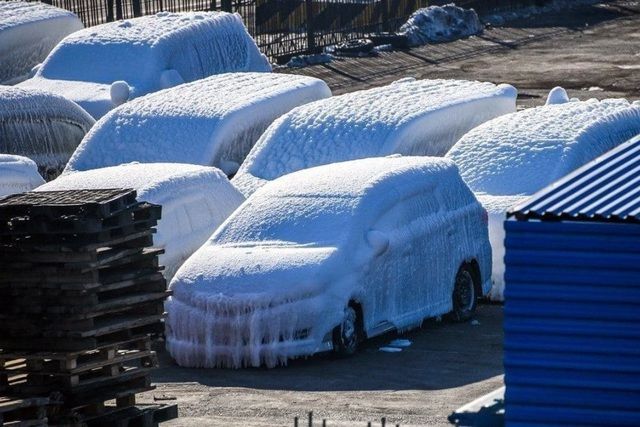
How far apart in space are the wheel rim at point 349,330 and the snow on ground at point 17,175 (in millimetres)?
4990

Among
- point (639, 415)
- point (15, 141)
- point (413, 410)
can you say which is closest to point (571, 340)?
point (639, 415)

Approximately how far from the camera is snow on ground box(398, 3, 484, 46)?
34938mm

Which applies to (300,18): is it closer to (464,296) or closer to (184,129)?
(184,129)

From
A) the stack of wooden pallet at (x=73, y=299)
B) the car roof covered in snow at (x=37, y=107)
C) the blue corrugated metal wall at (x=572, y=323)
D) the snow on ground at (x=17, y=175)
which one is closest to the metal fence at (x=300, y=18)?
the car roof covered in snow at (x=37, y=107)

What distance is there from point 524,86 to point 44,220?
58.2 ft

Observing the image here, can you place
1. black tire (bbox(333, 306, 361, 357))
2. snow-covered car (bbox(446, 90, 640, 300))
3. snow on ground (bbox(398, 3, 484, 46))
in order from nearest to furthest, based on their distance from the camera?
black tire (bbox(333, 306, 361, 357))
snow-covered car (bbox(446, 90, 640, 300))
snow on ground (bbox(398, 3, 484, 46))

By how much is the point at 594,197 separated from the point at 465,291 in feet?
21.3

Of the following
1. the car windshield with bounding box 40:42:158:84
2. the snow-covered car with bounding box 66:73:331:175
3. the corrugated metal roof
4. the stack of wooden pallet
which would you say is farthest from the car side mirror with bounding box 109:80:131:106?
the corrugated metal roof

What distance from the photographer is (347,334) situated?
1540cm

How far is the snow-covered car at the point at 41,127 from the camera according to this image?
2136cm

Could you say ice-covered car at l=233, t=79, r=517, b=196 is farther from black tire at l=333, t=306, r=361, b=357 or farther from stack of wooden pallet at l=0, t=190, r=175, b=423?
stack of wooden pallet at l=0, t=190, r=175, b=423

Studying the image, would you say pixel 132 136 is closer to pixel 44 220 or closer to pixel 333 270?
pixel 333 270

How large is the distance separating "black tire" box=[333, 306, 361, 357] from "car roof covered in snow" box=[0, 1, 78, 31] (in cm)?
1288

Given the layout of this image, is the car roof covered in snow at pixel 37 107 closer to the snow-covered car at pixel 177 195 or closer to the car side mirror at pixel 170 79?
the car side mirror at pixel 170 79
